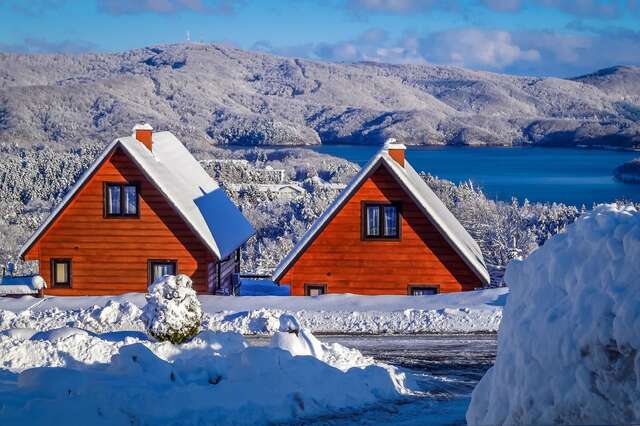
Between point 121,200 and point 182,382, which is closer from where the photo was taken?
point 182,382

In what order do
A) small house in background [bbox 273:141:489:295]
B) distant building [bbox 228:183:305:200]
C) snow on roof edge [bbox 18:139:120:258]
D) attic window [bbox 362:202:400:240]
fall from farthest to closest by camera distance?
distant building [bbox 228:183:305:200] → snow on roof edge [bbox 18:139:120:258] → attic window [bbox 362:202:400:240] → small house in background [bbox 273:141:489:295]

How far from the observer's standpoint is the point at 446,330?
22578 mm

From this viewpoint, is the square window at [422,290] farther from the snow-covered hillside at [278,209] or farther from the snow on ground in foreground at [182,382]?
the snow on ground in foreground at [182,382]

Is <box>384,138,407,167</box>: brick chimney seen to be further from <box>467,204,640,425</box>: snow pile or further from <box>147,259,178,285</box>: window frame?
<box>467,204,640,425</box>: snow pile

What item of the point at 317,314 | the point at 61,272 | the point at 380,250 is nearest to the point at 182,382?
the point at 317,314

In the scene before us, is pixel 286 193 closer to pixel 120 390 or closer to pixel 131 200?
pixel 131 200

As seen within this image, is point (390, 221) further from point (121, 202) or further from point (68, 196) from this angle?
point (68, 196)

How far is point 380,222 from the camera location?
26.2 metres

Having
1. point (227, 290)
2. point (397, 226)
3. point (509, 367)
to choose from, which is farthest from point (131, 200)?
point (509, 367)

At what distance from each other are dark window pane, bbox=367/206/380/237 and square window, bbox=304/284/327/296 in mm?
2112

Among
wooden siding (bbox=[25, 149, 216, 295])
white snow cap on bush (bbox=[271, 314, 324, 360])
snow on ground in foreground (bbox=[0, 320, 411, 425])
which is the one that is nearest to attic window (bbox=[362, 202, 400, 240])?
wooden siding (bbox=[25, 149, 216, 295])

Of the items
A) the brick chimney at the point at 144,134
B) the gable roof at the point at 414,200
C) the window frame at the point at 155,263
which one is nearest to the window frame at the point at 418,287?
the gable roof at the point at 414,200

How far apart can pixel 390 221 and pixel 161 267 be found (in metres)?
7.22

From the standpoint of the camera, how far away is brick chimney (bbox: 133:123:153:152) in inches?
1125
